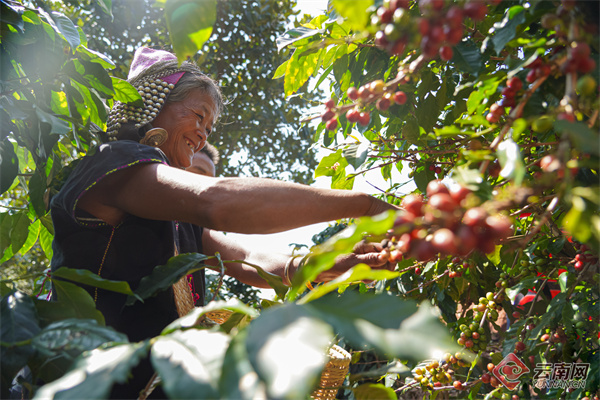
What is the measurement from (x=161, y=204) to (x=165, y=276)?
235mm

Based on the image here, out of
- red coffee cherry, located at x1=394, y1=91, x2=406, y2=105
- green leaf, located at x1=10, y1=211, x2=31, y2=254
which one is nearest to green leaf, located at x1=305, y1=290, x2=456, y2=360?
red coffee cherry, located at x1=394, y1=91, x2=406, y2=105

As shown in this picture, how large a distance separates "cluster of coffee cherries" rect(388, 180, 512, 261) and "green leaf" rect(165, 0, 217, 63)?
444 millimetres

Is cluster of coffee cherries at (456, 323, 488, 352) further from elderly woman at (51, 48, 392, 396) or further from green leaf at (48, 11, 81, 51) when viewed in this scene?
green leaf at (48, 11, 81, 51)

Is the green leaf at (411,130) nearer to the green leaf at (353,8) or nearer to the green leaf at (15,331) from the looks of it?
the green leaf at (353,8)

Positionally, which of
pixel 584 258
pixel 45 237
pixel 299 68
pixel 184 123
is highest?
pixel 299 68

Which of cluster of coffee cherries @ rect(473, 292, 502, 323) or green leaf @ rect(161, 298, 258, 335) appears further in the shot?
cluster of coffee cherries @ rect(473, 292, 502, 323)

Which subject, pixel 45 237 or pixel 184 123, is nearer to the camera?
pixel 184 123

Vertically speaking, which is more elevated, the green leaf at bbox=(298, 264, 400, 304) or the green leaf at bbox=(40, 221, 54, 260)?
the green leaf at bbox=(298, 264, 400, 304)

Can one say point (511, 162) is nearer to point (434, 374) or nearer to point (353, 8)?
point (353, 8)

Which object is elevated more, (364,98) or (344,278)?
(364,98)

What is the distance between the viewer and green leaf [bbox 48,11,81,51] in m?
1.63

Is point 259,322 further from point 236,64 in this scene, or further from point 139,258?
point 236,64

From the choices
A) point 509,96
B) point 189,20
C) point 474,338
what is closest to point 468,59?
point 509,96

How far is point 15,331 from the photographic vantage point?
83 centimetres
